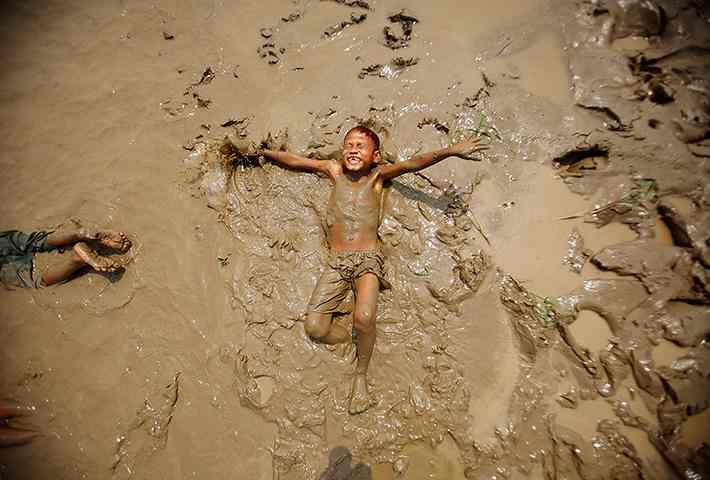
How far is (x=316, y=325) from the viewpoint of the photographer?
9.37 ft

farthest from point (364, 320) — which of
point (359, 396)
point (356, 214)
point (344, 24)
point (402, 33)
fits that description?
point (344, 24)

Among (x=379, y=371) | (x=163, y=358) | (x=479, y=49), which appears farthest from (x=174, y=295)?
(x=479, y=49)

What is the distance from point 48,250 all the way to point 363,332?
2899mm

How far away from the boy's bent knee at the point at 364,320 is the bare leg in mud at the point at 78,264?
2104 millimetres

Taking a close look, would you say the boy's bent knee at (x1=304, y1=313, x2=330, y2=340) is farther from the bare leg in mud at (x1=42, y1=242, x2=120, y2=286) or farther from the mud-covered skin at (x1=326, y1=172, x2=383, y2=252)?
the bare leg in mud at (x1=42, y1=242, x2=120, y2=286)

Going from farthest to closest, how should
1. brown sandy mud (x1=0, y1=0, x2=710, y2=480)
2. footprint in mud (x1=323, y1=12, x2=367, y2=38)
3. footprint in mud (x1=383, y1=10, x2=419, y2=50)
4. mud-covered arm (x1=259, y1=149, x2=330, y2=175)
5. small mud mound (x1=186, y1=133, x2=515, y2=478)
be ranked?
1. footprint in mud (x1=323, y1=12, x2=367, y2=38)
2. footprint in mud (x1=383, y1=10, x2=419, y2=50)
3. mud-covered arm (x1=259, y1=149, x2=330, y2=175)
4. small mud mound (x1=186, y1=133, x2=515, y2=478)
5. brown sandy mud (x1=0, y1=0, x2=710, y2=480)

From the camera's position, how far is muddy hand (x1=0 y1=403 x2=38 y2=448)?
2992mm

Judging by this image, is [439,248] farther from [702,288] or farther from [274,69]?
[274,69]

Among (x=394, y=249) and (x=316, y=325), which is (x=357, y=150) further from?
(x=316, y=325)

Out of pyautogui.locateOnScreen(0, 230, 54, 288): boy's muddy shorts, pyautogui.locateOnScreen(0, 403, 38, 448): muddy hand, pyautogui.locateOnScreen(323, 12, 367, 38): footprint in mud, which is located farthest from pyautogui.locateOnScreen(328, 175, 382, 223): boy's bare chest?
pyautogui.locateOnScreen(0, 403, 38, 448): muddy hand

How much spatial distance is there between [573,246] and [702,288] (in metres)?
0.87

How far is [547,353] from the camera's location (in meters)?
2.72

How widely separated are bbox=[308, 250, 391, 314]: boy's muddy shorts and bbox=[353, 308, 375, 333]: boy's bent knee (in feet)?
0.89

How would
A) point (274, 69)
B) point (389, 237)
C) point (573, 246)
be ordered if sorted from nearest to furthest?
point (573, 246) < point (389, 237) < point (274, 69)
